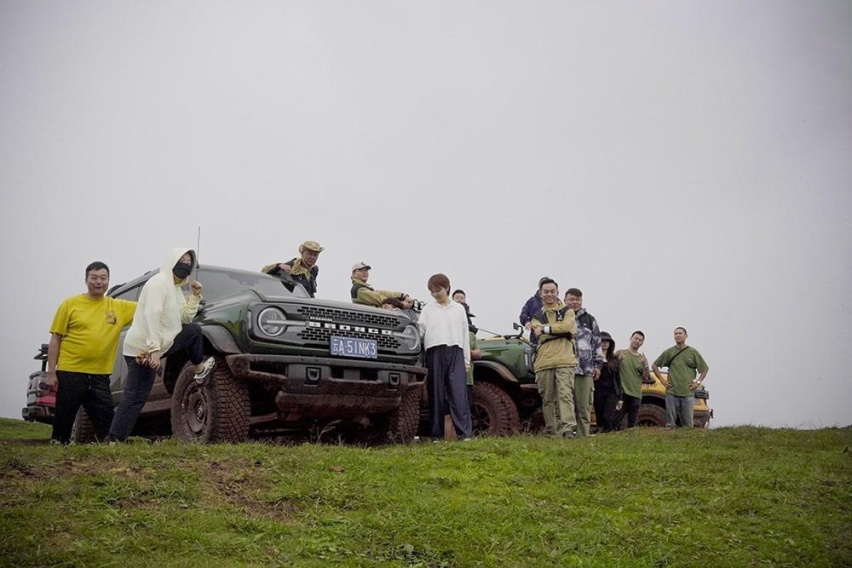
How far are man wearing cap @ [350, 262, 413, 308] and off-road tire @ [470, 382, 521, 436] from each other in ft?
4.92

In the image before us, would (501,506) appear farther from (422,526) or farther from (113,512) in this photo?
(113,512)

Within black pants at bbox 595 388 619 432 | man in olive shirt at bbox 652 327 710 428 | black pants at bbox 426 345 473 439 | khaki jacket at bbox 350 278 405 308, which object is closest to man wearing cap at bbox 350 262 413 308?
khaki jacket at bbox 350 278 405 308

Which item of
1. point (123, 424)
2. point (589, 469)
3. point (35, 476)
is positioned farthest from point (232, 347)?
point (589, 469)

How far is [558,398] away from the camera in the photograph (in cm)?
805

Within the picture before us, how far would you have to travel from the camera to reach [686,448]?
7.43 metres

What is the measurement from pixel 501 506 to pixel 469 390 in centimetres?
391

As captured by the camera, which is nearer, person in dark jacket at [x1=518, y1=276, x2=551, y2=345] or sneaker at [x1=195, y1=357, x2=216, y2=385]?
sneaker at [x1=195, y1=357, x2=216, y2=385]

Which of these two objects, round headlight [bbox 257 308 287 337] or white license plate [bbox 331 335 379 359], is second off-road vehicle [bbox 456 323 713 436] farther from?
round headlight [bbox 257 308 287 337]

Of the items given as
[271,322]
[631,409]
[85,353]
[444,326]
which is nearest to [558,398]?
[444,326]

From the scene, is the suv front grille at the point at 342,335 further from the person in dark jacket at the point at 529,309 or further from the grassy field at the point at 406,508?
the person in dark jacket at the point at 529,309

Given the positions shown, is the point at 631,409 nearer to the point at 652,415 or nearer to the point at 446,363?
the point at 652,415

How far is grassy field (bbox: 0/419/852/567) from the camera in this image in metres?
3.78

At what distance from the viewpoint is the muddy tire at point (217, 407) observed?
608cm

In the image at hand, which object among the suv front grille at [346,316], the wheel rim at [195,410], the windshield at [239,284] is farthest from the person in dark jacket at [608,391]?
the wheel rim at [195,410]
